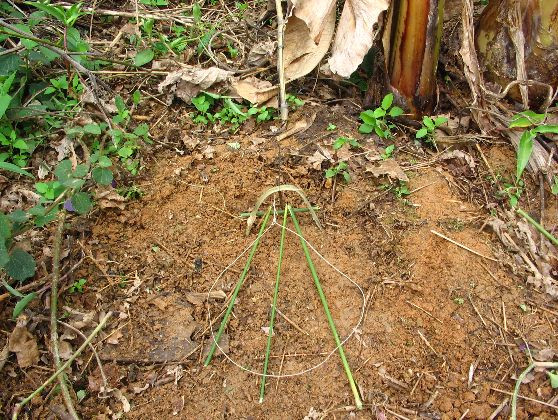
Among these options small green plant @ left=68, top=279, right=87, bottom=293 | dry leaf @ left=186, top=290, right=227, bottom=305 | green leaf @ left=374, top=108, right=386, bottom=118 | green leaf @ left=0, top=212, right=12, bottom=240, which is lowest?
dry leaf @ left=186, top=290, right=227, bottom=305

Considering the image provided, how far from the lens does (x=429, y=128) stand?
2.15m

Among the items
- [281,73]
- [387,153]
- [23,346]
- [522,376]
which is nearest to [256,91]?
[281,73]

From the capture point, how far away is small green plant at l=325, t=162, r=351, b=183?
1.97 metres

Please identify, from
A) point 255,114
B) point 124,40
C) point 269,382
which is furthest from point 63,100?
point 269,382

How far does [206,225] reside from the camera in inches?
74.7

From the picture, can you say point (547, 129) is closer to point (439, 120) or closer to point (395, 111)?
point (439, 120)

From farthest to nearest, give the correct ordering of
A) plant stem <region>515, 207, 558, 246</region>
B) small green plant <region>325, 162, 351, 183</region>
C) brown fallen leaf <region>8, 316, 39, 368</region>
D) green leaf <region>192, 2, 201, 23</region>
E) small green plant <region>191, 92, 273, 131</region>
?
green leaf <region>192, 2, 201, 23</region> < small green plant <region>191, 92, 273, 131</region> < small green plant <region>325, 162, 351, 183</region> < plant stem <region>515, 207, 558, 246</region> < brown fallen leaf <region>8, 316, 39, 368</region>

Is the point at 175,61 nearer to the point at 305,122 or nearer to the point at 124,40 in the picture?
the point at 124,40

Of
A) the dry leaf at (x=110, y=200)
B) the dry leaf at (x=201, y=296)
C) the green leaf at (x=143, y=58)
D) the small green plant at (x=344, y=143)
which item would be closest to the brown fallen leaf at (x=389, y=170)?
the small green plant at (x=344, y=143)

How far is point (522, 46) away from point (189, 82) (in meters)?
1.44

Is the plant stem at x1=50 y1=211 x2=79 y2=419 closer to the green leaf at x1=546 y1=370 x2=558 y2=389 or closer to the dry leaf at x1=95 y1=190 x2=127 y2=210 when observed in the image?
the dry leaf at x1=95 y1=190 x2=127 y2=210

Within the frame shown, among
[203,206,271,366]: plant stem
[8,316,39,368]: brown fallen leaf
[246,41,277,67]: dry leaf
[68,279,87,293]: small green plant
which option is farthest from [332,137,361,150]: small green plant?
[8,316,39,368]: brown fallen leaf

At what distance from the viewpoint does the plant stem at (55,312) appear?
1511 millimetres

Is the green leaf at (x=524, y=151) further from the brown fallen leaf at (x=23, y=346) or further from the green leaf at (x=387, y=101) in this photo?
the brown fallen leaf at (x=23, y=346)
